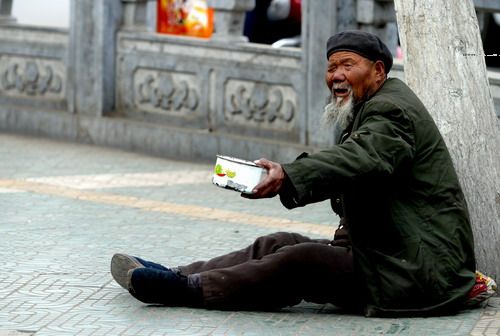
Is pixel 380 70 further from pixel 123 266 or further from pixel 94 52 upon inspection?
pixel 94 52

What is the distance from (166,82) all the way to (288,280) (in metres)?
6.57

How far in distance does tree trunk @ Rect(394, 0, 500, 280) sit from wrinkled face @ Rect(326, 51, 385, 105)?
2.03ft

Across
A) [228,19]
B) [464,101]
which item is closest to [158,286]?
[464,101]

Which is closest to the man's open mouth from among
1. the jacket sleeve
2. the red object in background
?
the jacket sleeve

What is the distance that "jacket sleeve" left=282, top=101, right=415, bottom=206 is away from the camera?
6.16 metres

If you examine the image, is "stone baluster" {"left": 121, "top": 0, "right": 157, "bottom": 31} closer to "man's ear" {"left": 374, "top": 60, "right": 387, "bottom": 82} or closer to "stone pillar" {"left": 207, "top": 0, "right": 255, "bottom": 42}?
"stone pillar" {"left": 207, "top": 0, "right": 255, "bottom": 42}

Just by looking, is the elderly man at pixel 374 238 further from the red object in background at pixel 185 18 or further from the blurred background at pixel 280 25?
the blurred background at pixel 280 25

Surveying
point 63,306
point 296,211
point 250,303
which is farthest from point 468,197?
point 296,211

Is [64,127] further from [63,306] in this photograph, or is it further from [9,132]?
[63,306]

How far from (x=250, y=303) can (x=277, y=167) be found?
799mm

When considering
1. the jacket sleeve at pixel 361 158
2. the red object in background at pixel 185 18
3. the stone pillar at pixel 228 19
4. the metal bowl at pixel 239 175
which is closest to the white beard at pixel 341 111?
the jacket sleeve at pixel 361 158

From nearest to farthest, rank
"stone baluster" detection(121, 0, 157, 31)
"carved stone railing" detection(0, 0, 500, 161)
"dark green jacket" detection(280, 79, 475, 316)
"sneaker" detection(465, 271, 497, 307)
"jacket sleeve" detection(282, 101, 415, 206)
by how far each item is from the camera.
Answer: "jacket sleeve" detection(282, 101, 415, 206)
"dark green jacket" detection(280, 79, 475, 316)
"sneaker" detection(465, 271, 497, 307)
"carved stone railing" detection(0, 0, 500, 161)
"stone baluster" detection(121, 0, 157, 31)

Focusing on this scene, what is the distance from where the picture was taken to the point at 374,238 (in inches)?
254

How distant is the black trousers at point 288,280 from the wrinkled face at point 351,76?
68cm
